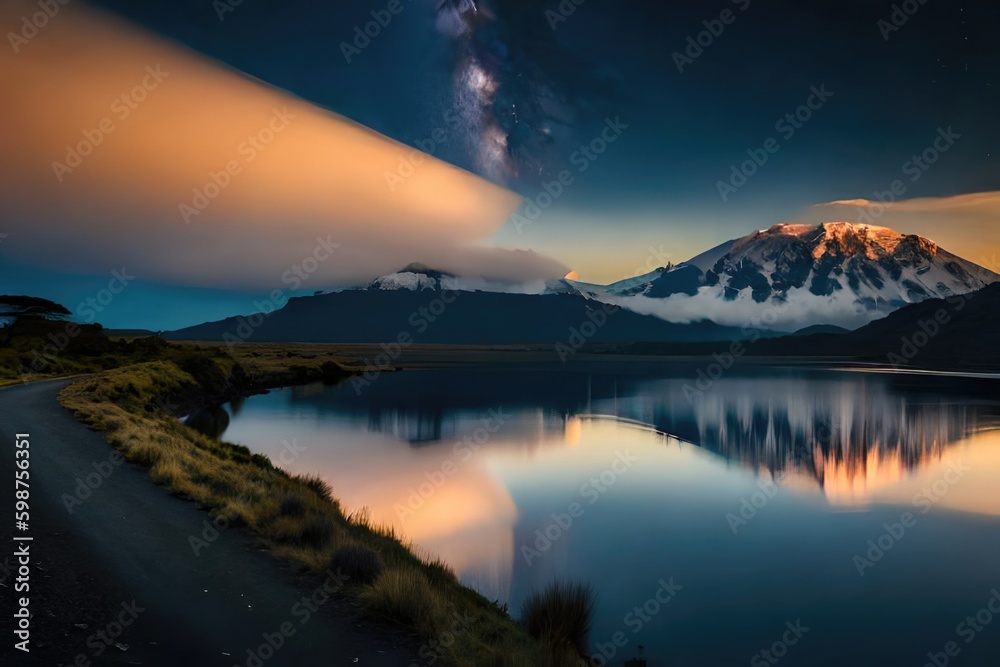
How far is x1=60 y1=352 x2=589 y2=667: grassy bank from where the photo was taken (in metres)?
6.93

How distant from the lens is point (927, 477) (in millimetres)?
23062

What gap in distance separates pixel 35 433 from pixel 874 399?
57.2 meters

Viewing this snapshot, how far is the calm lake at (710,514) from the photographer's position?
10.5m

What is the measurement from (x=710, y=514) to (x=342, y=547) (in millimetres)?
12813

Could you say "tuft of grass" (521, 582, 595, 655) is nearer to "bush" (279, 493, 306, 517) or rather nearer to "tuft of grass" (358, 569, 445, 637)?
"tuft of grass" (358, 569, 445, 637)

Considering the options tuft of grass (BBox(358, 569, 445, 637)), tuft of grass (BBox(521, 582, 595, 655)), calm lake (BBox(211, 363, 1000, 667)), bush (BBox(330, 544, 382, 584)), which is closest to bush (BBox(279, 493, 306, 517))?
bush (BBox(330, 544, 382, 584))

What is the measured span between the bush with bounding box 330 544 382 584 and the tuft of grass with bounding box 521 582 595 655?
2397mm

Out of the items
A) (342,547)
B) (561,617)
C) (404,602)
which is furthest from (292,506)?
(561,617)

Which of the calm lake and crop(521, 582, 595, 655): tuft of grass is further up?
crop(521, 582, 595, 655): tuft of grass

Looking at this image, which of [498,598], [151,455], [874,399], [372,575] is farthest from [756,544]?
[874,399]

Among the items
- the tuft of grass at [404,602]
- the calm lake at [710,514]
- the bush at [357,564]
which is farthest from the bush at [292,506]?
the tuft of grass at [404,602]

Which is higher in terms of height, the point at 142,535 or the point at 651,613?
the point at 142,535

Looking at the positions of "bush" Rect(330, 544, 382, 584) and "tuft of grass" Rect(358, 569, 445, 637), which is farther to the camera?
"bush" Rect(330, 544, 382, 584)

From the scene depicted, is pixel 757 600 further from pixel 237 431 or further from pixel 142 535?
pixel 237 431
